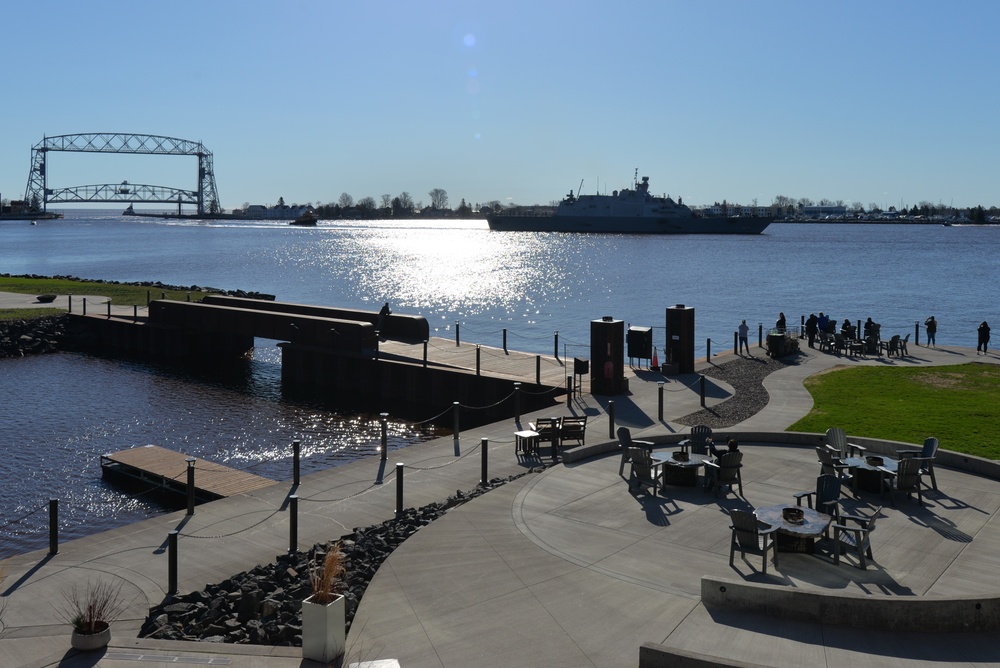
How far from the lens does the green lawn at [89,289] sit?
50219mm

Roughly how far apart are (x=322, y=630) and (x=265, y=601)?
1752mm

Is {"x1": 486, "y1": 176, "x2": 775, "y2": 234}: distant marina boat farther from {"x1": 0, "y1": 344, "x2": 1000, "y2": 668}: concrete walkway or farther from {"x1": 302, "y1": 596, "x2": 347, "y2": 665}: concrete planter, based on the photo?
{"x1": 302, "y1": 596, "x2": 347, "y2": 665}: concrete planter

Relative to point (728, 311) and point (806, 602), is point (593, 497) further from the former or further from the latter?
point (728, 311)

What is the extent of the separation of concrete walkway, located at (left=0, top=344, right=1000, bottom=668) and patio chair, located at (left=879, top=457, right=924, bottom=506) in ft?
0.83

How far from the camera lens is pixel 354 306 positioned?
234ft

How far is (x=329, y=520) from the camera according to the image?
13.1 metres

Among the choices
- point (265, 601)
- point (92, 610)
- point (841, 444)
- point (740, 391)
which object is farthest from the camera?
point (740, 391)

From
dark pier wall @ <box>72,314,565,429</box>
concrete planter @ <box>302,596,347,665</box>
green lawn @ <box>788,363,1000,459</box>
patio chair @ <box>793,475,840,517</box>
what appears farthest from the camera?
dark pier wall @ <box>72,314,565,429</box>

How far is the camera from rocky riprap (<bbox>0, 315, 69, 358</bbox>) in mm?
37562

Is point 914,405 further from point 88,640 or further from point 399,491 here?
point 88,640

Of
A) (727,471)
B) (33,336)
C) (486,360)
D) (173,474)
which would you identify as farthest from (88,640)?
(33,336)

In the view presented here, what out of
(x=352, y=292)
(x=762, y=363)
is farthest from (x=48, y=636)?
(x=352, y=292)

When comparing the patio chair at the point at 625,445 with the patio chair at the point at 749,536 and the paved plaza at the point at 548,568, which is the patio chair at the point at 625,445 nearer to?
the paved plaza at the point at 548,568

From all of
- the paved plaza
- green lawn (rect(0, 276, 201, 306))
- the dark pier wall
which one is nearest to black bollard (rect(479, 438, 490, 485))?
the paved plaza
